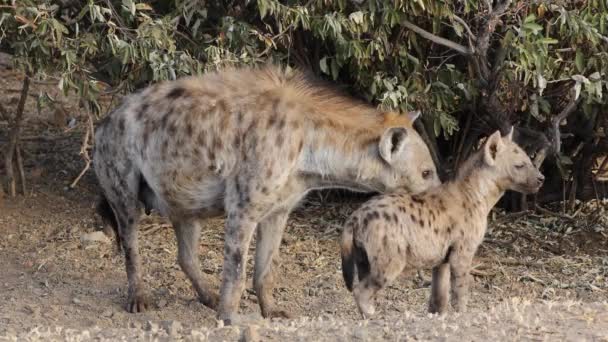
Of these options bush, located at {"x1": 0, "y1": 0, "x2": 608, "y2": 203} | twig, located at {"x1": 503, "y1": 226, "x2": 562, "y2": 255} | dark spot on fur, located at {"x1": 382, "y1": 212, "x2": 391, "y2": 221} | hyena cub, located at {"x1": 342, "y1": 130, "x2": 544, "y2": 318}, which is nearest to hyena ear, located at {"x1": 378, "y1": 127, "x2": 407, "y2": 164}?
hyena cub, located at {"x1": 342, "y1": 130, "x2": 544, "y2": 318}

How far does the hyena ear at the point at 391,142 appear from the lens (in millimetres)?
5852

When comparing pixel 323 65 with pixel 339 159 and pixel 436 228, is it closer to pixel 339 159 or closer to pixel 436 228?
pixel 339 159

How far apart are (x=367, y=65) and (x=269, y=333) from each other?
2.81 m

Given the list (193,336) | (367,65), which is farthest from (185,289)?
(193,336)

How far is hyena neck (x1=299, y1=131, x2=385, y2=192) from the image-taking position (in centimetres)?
591

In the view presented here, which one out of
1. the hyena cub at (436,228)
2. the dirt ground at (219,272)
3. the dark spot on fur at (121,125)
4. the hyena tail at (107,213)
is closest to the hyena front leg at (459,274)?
the hyena cub at (436,228)

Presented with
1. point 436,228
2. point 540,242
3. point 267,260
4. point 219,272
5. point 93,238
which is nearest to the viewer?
point 436,228

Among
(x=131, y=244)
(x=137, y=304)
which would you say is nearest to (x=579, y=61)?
(x=131, y=244)

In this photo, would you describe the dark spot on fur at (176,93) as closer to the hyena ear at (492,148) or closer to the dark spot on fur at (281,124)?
the dark spot on fur at (281,124)

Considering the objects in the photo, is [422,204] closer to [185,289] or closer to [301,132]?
[301,132]

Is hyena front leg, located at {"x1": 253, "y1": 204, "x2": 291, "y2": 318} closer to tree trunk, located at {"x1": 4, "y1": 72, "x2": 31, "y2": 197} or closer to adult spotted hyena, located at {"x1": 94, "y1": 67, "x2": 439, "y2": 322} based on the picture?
adult spotted hyena, located at {"x1": 94, "y1": 67, "x2": 439, "y2": 322}

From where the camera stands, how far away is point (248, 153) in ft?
19.3

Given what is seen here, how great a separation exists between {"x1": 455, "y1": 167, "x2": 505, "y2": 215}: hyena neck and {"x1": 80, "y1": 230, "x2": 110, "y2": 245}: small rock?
2.58 metres

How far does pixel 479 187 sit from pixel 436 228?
383 millimetres
